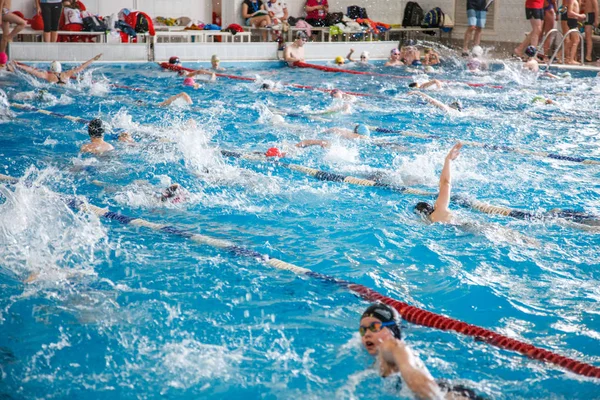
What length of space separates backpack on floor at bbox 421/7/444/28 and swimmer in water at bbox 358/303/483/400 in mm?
17260

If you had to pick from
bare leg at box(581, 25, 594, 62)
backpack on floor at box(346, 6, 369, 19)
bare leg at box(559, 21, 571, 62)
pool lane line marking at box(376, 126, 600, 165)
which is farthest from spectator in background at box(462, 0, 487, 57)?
pool lane line marking at box(376, 126, 600, 165)

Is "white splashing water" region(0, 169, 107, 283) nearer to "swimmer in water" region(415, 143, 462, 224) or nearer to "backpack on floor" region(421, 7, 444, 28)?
"swimmer in water" region(415, 143, 462, 224)

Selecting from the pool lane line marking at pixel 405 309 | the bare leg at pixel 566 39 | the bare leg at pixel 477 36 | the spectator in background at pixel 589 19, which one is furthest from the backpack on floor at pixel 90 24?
the pool lane line marking at pixel 405 309

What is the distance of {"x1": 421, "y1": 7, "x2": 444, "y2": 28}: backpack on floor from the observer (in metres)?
18.9

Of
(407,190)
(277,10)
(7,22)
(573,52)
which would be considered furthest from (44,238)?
(277,10)

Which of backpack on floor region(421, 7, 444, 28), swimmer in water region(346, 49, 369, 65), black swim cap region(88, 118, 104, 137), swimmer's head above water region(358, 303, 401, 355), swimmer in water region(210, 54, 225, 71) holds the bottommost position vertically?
swimmer's head above water region(358, 303, 401, 355)

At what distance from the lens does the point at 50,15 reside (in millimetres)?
13336

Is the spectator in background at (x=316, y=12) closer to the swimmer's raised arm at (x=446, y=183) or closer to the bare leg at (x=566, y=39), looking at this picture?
the bare leg at (x=566, y=39)

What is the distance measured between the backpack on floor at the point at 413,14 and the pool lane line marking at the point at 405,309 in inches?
618

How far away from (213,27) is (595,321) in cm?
1470

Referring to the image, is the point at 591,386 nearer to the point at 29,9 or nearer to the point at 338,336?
the point at 338,336

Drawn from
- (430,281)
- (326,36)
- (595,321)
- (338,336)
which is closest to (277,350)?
(338,336)

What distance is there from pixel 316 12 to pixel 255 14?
6.18 feet

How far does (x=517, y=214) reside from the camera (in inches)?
204
